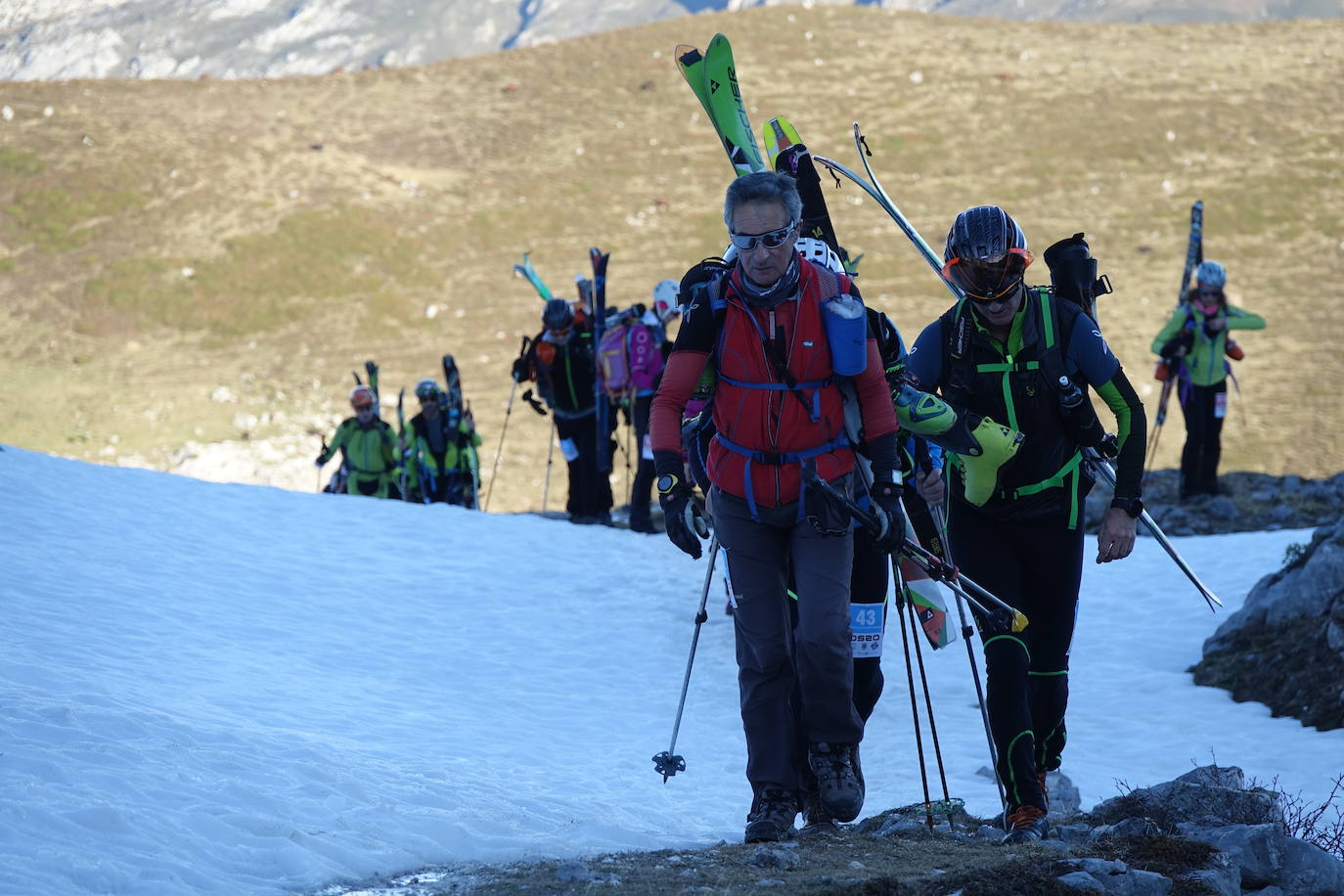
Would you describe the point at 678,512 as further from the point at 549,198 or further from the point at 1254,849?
the point at 549,198

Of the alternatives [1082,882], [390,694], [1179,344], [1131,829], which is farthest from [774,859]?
[1179,344]

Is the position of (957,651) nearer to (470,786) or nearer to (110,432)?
(470,786)

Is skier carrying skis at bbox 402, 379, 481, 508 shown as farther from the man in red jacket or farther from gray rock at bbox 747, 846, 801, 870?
gray rock at bbox 747, 846, 801, 870

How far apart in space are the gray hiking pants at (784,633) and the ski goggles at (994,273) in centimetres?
107

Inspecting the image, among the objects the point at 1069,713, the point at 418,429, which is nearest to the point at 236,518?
the point at 418,429

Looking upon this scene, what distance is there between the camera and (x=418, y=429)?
16.4 meters

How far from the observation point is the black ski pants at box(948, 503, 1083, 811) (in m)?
5.34

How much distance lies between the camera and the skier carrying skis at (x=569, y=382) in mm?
15094

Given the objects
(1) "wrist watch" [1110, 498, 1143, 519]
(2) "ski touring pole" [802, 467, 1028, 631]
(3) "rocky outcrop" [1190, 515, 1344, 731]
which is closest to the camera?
(2) "ski touring pole" [802, 467, 1028, 631]

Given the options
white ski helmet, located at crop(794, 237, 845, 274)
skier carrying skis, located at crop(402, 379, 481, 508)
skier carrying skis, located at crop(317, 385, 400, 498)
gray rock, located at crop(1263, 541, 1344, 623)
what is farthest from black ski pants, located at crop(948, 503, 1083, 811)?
skier carrying skis, located at crop(317, 385, 400, 498)

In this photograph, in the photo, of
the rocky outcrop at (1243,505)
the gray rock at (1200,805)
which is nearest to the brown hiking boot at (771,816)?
the gray rock at (1200,805)

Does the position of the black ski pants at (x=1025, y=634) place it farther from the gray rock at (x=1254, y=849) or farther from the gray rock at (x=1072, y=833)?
the gray rock at (x=1254, y=849)

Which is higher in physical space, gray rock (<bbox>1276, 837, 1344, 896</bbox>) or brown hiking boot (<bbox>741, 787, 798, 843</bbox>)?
gray rock (<bbox>1276, 837, 1344, 896</bbox>)

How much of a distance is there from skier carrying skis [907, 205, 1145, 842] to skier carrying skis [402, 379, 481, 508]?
11289 millimetres
